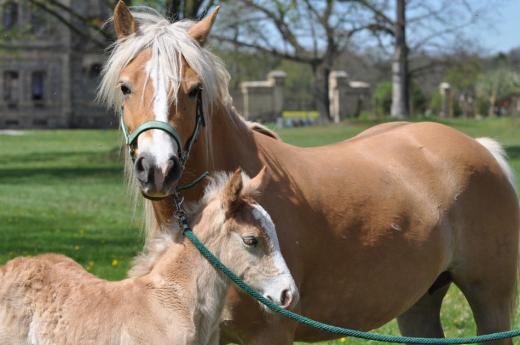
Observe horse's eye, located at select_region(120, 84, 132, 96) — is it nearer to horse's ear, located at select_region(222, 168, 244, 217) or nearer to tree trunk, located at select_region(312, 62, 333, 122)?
horse's ear, located at select_region(222, 168, 244, 217)

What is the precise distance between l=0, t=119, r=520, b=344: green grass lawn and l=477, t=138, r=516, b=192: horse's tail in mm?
2032

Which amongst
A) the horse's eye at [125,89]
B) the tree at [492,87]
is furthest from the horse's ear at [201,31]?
the tree at [492,87]

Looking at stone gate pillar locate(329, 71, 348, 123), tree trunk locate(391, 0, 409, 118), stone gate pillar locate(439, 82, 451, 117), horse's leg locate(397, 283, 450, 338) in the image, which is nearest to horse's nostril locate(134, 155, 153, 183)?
horse's leg locate(397, 283, 450, 338)

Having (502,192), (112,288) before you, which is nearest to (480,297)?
(502,192)

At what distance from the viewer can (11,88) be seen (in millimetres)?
55688

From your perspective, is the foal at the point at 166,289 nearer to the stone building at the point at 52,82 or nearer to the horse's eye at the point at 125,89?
the horse's eye at the point at 125,89

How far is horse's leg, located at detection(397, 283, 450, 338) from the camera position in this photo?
6180mm

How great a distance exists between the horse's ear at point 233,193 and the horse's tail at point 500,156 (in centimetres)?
258

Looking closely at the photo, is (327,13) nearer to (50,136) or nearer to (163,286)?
(50,136)

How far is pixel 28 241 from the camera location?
11.8 m

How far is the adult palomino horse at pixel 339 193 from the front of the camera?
4.36 m

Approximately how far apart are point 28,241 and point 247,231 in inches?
327

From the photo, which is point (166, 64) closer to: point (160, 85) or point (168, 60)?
point (168, 60)

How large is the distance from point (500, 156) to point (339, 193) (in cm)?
160
